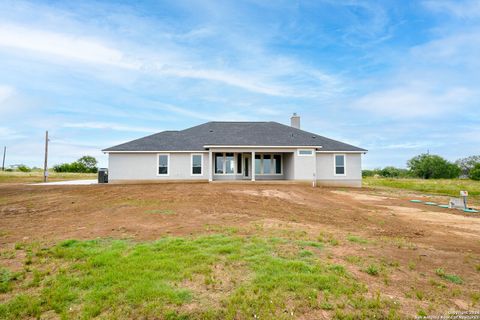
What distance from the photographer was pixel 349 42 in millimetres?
19984

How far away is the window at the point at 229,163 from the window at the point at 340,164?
8755 mm

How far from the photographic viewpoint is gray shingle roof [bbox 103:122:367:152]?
68.9 ft

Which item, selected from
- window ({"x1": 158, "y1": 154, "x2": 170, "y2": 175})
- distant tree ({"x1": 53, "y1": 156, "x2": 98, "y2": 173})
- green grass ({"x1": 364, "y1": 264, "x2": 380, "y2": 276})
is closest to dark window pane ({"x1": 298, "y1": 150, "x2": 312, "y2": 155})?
window ({"x1": 158, "y1": 154, "x2": 170, "y2": 175})

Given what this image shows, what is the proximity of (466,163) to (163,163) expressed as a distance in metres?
78.1

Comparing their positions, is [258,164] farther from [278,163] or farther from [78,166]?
[78,166]

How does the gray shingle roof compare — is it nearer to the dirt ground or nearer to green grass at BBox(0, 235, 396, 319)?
the dirt ground

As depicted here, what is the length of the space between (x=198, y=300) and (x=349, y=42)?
71.7ft

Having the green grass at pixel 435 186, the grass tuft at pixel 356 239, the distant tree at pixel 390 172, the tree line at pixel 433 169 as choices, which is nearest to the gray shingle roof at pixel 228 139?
the green grass at pixel 435 186

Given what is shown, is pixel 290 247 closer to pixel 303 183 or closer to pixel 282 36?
pixel 303 183

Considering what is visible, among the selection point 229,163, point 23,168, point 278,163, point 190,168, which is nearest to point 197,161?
point 190,168

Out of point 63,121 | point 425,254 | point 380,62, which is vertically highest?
point 380,62

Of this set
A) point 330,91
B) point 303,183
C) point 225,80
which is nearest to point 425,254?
point 303,183

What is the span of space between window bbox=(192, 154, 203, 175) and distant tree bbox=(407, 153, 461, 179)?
197 feet

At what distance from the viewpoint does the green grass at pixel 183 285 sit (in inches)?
122
